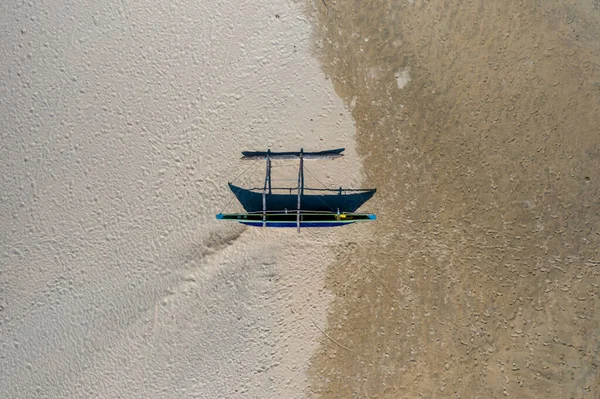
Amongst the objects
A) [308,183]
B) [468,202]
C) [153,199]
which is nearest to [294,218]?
[308,183]

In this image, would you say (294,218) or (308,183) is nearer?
(294,218)

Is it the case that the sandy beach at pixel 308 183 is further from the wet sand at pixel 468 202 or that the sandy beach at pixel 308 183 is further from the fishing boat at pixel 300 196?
the fishing boat at pixel 300 196

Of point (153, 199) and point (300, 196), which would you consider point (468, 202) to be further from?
point (153, 199)

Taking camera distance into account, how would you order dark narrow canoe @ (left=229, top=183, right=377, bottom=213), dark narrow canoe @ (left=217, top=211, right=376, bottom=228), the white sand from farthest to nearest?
dark narrow canoe @ (left=229, top=183, right=377, bottom=213) < the white sand < dark narrow canoe @ (left=217, top=211, right=376, bottom=228)

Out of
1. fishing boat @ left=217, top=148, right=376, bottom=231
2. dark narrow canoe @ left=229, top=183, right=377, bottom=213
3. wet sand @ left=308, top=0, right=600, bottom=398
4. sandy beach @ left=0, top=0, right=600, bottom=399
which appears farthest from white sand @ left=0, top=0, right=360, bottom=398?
wet sand @ left=308, top=0, right=600, bottom=398

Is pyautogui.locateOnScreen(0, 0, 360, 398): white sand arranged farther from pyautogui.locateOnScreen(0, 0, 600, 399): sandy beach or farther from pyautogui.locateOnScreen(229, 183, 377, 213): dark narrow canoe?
pyautogui.locateOnScreen(229, 183, 377, 213): dark narrow canoe

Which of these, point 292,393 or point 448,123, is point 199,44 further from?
point 292,393
